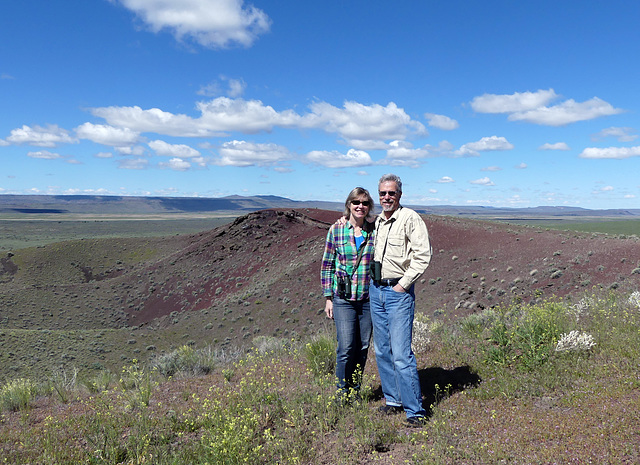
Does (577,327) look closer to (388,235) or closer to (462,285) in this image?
(388,235)

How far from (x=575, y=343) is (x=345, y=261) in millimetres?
2887

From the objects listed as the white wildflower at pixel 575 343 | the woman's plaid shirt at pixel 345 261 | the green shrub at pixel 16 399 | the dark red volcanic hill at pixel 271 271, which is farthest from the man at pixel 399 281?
the dark red volcanic hill at pixel 271 271

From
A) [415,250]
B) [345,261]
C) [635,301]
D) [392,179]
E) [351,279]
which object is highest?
[392,179]

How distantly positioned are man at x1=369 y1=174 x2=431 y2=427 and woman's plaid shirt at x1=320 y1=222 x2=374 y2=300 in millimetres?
132

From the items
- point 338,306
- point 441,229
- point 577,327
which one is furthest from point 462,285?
point 338,306

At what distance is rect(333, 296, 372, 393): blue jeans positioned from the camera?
3912 millimetres

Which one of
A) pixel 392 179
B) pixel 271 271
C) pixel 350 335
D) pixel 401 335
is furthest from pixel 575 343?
pixel 271 271

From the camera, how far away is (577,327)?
5.30m

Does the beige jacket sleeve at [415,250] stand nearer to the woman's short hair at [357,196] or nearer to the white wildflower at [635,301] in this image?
the woman's short hair at [357,196]

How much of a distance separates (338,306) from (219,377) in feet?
10.1

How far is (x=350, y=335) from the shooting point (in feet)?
12.9

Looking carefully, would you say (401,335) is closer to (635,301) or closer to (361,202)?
(361,202)

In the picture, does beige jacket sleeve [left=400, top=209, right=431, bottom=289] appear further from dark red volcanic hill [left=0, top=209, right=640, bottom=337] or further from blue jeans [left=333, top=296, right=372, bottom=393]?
dark red volcanic hill [left=0, top=209, right=640, bottom=337]

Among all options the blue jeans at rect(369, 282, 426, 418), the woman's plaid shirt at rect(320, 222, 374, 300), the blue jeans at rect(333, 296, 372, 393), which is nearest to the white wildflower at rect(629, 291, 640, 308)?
the blue jeans at rect(369, 282, 426, 418)
